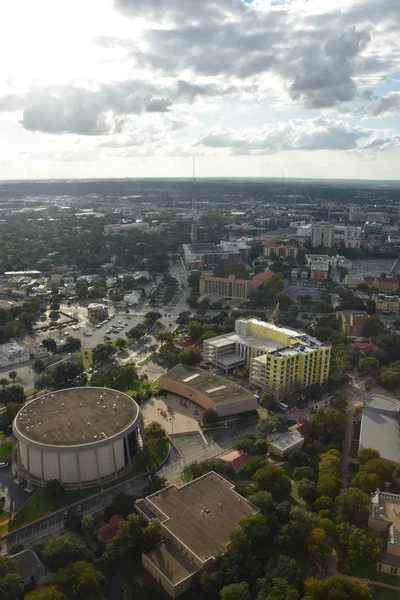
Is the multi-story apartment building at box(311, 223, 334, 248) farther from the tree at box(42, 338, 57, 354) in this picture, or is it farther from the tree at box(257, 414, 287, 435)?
the tree at box(257, 414, 287, 435)

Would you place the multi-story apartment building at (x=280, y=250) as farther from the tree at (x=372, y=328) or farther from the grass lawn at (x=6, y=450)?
the grass lawn at (x=6, y=450)

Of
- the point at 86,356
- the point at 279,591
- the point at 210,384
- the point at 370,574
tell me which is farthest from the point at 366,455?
the point at 86,356

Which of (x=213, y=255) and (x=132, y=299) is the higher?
(x=213, y=255)

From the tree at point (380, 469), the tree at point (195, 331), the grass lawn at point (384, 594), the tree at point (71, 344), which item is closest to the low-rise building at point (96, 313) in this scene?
the tree at point (71, 344)

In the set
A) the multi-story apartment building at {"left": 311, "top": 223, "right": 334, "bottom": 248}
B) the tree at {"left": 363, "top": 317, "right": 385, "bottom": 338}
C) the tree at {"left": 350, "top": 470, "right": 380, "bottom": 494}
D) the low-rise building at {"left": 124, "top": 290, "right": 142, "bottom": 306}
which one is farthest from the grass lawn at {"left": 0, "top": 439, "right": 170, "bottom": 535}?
the multi-story apartment building at {"left": 311, "top": 223, "right": 334, "bottom": 248}

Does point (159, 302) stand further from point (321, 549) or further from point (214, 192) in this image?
point (214, 192)

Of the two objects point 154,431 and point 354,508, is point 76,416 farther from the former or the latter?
point 354,508
